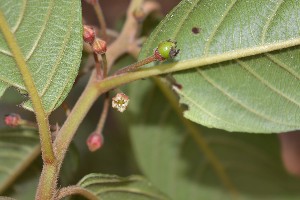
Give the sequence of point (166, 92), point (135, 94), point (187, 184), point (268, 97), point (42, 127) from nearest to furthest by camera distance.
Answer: point (42, 127), point (268, 97), point (166, 92), point (135, 94), point (187, 184)

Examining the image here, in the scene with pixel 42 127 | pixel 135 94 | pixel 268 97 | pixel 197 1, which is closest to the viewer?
pixel 42 127

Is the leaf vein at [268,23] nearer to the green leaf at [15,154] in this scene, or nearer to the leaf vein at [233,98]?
the leaf vein at [233,98]

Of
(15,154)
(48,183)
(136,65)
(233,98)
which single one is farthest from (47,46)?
(15,154)

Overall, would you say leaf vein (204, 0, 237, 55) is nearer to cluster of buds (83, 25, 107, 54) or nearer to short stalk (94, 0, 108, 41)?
cluster of buds (83, 25, 107, 54)

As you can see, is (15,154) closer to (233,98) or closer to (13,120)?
(13,120)

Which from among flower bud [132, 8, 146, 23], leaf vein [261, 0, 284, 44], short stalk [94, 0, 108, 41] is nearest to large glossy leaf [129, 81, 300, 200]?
flower bud [132, 8, 146, 23]

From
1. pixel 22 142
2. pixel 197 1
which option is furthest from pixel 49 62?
pixel 22 142

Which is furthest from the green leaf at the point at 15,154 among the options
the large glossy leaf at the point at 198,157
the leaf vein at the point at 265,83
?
the leaf vein at the point at 265,83

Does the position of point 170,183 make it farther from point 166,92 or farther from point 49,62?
point 49,62
